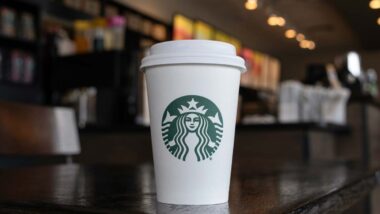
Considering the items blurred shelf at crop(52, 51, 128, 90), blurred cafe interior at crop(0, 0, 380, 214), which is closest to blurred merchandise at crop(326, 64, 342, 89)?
blurred cafe interior at crop(0, 0, 380, 214)

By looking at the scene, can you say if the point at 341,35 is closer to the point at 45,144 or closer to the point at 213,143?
the point at 45,144

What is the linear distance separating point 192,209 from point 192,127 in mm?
72

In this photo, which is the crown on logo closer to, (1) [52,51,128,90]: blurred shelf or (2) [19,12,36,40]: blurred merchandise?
(1) [52,51,128,90]: blurred shelf

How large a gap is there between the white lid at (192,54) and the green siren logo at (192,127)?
36mm

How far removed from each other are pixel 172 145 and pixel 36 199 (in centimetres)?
16

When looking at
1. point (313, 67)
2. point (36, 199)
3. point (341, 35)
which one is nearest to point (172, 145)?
point (36, 199)

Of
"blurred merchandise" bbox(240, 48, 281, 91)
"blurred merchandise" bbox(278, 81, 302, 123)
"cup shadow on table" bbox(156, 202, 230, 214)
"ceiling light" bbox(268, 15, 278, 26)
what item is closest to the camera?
"cup shadow on table" bbox(156, 202, 230, 214)

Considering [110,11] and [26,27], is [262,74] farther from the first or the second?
[26,27]

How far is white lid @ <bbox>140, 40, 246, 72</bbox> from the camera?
1.37ft

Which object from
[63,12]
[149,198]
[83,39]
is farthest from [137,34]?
[149,198]

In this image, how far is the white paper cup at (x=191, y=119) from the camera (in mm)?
413

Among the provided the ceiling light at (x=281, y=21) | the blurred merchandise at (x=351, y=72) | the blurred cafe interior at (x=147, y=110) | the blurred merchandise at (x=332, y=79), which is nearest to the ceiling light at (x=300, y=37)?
the blurred cafe interior at (x=147, y=110)

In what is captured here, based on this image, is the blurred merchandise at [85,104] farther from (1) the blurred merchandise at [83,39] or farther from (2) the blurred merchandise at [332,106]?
(2) the blurred merchandise at [332,106]

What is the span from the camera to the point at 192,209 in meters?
0.39
